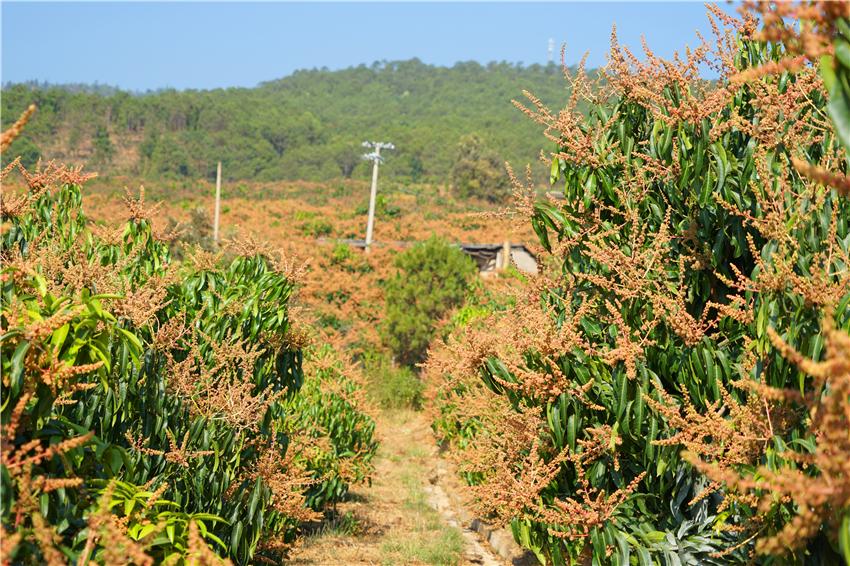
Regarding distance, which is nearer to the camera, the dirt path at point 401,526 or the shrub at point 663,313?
the shrub at point 663,313

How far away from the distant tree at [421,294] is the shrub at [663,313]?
1576 centimetres

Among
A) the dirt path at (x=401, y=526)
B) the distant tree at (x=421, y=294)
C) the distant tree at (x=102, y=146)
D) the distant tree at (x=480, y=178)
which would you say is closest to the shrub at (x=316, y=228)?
the distant tree at (x=421, y=294)

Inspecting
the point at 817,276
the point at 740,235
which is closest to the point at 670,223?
the point at 740,235

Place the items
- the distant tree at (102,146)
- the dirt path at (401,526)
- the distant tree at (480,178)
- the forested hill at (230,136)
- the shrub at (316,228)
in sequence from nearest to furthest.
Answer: the dirt path at (401,526)
the shrub at (316,228)
the distant tree at (480,178)
the distant tree at (102,146)
the forested hill at (230,136)

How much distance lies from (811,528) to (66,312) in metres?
2.38

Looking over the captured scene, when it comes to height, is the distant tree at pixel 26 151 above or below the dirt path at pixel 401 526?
above

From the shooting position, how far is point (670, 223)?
5.04 m

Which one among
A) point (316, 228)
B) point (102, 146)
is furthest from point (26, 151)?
point (316, 228)

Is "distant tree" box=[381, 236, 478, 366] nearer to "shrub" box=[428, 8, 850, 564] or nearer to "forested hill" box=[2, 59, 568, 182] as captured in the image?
"shrub" box=[428, 8, 850, 564]

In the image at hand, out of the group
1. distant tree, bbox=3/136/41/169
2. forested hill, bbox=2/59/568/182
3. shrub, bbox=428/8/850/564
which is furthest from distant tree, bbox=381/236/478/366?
forested hill, bbox=2/59/568/182

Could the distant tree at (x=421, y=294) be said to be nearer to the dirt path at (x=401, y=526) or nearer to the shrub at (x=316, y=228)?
the dirt path at (x=401, y=526)

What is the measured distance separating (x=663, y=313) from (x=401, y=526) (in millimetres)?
6302

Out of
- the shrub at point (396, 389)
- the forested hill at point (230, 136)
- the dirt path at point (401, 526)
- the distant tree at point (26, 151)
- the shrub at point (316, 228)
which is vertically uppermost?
the forested hill at point (230, 136)

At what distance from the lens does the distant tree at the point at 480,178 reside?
59.9 meters
